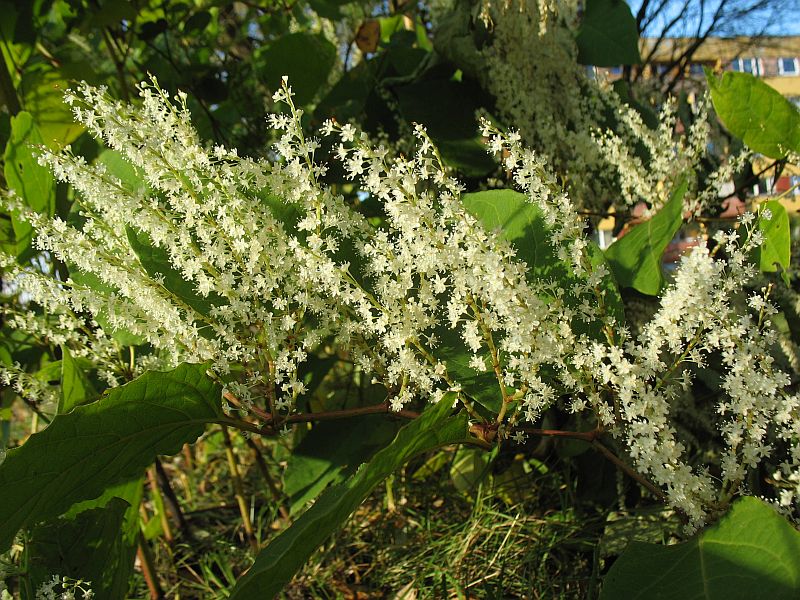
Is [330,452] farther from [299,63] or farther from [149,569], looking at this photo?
[299,63]

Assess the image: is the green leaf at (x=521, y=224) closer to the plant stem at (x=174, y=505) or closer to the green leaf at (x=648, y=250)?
the green leaf at (x=648, y=250)

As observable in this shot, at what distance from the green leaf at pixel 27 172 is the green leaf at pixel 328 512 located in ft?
2.11

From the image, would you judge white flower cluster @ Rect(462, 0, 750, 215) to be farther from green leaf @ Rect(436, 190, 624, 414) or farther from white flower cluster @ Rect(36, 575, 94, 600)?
white flower cluster @ Rect(36, 575, 94, 600)

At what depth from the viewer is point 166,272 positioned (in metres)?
0.78

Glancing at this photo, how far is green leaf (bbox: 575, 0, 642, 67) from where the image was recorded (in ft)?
4.27

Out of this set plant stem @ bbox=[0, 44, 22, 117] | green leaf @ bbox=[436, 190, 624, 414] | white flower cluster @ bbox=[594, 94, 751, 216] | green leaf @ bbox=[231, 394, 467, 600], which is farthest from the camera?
plant stem @ bbox=[0, 44, 22, 117]

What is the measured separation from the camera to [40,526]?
880 mm

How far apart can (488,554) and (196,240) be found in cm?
86

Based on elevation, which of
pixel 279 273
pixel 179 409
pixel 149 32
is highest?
pixel 149 32

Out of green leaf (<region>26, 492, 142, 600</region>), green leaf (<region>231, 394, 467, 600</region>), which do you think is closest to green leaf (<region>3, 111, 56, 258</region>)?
green leaf (<region>26, 492, 142, 600</region>)

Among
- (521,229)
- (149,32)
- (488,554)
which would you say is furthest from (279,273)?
(149,32)

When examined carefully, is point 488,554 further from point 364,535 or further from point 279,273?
point 279,273

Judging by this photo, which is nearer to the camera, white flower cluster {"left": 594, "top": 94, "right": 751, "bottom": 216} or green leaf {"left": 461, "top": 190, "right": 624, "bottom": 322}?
green leaf {"left": 461, "top": 190, "right": 624, "bottom": 322}

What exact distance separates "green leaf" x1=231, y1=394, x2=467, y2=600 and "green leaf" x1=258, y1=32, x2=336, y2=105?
986mm
